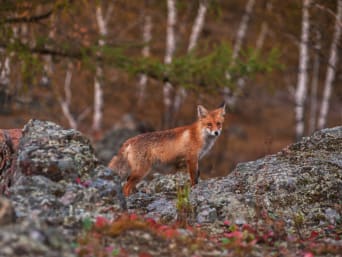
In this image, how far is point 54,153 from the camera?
7770mm

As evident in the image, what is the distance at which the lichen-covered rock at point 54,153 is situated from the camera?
759cm

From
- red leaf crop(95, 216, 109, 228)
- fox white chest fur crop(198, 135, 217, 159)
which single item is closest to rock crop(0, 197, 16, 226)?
red leaf crop(95, 216, 109, 228)

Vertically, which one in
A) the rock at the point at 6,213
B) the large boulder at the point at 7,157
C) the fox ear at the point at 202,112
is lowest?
the rock at the point at 6,213

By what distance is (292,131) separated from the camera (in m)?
41.2

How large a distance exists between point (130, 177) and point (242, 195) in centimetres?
301

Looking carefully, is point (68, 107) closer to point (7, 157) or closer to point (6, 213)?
point (7, 157)

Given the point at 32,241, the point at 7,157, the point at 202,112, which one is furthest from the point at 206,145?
the point at 32,241

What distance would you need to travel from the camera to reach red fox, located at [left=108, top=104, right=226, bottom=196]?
37.4 ft

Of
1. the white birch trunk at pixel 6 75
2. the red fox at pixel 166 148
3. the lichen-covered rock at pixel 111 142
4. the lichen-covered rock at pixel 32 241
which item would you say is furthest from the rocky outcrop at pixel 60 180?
the lichen-covered rock at pixel 111 142

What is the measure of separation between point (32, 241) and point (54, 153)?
98.4 inches

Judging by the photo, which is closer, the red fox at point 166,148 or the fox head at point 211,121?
the red fox at point 166,148

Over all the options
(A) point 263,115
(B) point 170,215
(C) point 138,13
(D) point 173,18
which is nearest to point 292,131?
(A) point 263,115

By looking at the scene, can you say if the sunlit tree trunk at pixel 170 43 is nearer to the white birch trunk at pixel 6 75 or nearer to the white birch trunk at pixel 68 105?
the white birch trunk at pixel 68 105

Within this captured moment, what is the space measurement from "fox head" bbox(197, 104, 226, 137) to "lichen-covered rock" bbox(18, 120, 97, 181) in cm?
449
